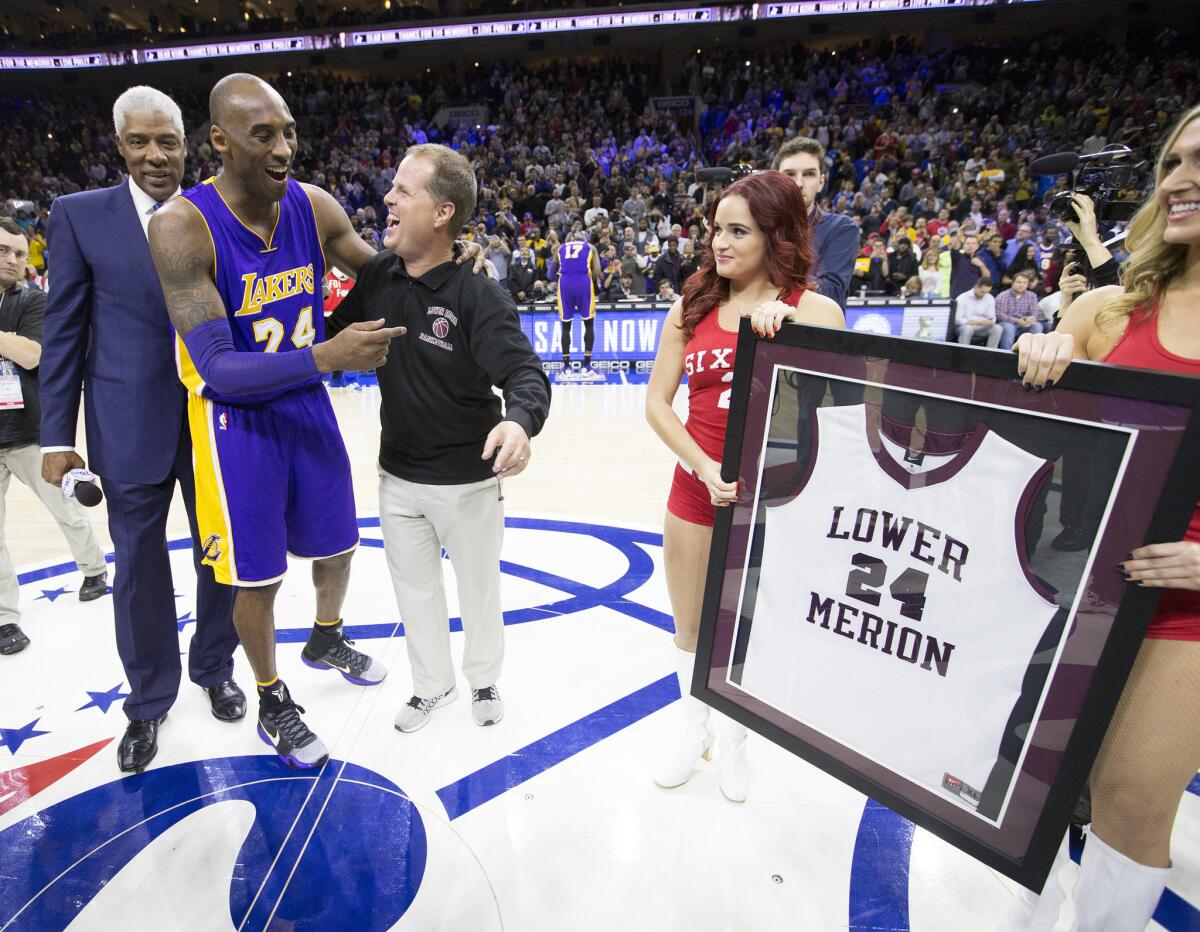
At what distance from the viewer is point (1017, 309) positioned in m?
8.95

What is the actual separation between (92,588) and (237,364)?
2.39 m

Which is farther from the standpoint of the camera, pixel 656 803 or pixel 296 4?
pixel 296 4

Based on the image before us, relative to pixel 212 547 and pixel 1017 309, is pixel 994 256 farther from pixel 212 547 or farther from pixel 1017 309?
pixel 212 547

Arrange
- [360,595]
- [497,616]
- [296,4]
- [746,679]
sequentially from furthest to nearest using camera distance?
[296,4] → [360,595] → [497,616] → [746,679]

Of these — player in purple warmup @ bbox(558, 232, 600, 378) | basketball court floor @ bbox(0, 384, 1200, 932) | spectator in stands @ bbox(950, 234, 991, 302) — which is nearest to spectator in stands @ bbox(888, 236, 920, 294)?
spectator in stands @ bbox(950, 234, 991, 302)

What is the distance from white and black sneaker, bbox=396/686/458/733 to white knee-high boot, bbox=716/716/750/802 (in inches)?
39.6

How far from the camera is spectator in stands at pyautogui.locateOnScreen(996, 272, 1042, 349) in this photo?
891 centimetres

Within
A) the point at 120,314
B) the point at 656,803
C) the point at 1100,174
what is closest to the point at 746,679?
the point at 656,803

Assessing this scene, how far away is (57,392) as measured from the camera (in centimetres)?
224

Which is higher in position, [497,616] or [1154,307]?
[1154,307]

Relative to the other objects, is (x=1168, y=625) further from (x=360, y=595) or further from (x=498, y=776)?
(x=360, y=595)

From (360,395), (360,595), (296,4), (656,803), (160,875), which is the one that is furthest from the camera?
(296,4)

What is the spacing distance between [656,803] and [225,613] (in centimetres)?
168

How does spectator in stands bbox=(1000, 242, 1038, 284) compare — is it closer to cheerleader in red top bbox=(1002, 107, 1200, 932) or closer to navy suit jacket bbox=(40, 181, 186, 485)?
cheerleader in red top bbox=(1002, 107, 1200, 932)
